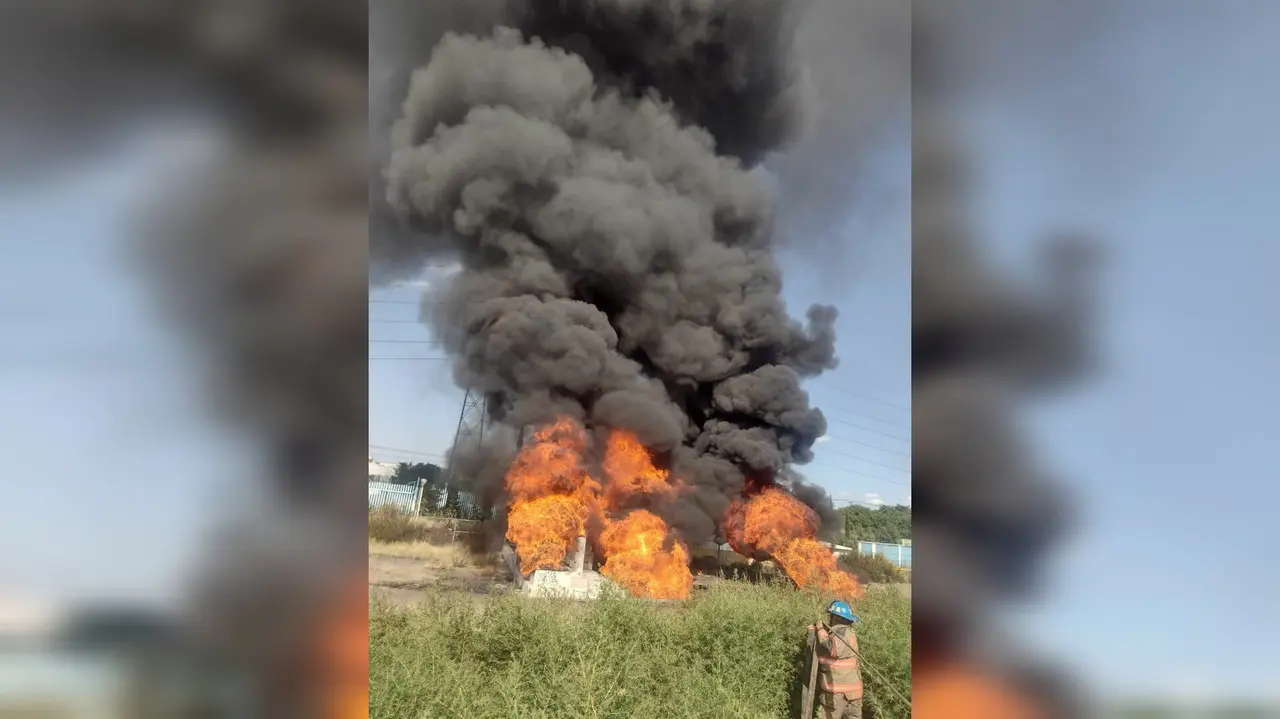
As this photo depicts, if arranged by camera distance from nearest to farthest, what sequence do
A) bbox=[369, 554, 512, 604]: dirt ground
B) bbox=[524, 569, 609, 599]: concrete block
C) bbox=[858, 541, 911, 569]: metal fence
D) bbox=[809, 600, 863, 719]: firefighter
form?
bbox=[809, 600, 863, 719]: firefighter
bbox=[524, 569, 609, 599]: concrete block
bbox=[369, 554, 512, 604]: dirt ground
bbox=[858, 541, 911, 569]: metal fence

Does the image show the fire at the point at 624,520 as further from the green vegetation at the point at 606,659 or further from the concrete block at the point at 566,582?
the green vegetation at the point at 606,659

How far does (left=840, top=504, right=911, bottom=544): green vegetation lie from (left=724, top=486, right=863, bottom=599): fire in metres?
3.35

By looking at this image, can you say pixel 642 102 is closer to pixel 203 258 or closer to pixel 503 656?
pixel 503 656

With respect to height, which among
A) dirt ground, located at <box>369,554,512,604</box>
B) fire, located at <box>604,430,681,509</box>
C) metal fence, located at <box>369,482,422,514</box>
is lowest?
dirt ground, located at <box>369,554,512,604</box>

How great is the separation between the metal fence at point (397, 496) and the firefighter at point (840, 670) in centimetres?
1029

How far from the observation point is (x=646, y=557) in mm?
11766

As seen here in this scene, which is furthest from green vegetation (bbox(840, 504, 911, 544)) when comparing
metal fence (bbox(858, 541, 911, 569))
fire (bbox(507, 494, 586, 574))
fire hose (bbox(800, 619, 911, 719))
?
fire hose (bbox(800, 619, 911, 719))

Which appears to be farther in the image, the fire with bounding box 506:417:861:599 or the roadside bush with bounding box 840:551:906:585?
the roadside bush with bounding box 840:551:906:585

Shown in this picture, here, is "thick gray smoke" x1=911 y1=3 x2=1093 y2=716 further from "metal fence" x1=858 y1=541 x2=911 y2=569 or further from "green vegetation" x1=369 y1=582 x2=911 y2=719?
"metal fence" x1=858 y1=541 x2=911 y2=569

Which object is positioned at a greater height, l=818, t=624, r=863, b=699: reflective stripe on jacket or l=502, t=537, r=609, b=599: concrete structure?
l=818, t=624, r=863, b=699: reflective stripe on jacket

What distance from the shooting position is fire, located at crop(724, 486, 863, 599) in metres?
12.7

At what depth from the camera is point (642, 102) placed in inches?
528

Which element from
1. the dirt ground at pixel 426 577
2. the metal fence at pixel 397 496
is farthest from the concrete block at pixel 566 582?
the metal fence at pixel 397 496

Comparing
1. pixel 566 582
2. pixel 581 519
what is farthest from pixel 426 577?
pixel 581 519
